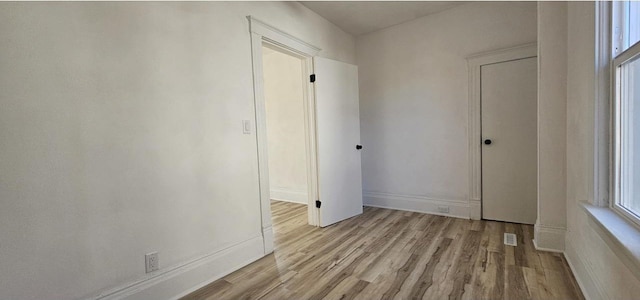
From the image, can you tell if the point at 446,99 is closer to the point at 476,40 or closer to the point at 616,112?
the point at 476,40

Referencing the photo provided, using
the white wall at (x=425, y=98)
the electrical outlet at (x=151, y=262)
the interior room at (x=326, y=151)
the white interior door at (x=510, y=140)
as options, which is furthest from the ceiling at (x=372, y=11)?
the electrical outlet at (x=151, y=262)

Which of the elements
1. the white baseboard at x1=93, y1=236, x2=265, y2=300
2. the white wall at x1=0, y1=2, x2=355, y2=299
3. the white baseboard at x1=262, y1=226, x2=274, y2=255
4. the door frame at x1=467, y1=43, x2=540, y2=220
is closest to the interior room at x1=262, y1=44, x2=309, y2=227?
the white baseboard at x1=262, y1=226, x2=274, y2=255

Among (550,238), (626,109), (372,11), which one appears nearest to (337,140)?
(372,11)

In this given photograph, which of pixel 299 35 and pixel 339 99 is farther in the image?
pixel 339 99

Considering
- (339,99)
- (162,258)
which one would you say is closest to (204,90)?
(162,258)

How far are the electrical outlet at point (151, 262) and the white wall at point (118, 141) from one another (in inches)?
1.2

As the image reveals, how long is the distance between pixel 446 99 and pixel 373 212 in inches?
66.8

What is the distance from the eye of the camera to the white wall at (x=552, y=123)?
2127 mm

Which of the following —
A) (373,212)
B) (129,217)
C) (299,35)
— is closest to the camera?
(129,217)

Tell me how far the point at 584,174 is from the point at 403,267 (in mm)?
1305

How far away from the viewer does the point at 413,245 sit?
2.54 meters

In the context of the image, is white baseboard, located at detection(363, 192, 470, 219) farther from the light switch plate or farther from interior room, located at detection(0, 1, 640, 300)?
the light switch plate

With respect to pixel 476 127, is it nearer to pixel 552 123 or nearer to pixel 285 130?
pixel 552 123

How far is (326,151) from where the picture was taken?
3.19m
